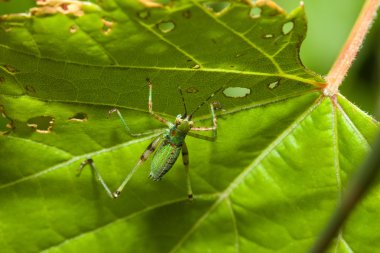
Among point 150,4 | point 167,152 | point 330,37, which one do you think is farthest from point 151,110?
point 330,37

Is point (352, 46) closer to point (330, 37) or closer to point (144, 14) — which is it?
point (144, 14)

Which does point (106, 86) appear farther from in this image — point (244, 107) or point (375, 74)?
point (375, 74)

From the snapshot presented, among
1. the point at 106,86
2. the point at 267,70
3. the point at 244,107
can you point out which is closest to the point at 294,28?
the point at 267,70

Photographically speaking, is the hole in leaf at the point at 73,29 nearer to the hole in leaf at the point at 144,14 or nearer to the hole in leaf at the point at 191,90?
the hole in leaf at the point at 144,14

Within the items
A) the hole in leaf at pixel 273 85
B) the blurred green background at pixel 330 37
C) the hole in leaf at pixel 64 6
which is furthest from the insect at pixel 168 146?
the blurred green background at pixel 330 37

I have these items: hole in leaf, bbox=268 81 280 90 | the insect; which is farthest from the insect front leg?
hole in leaf, bbox=268 81 280 90

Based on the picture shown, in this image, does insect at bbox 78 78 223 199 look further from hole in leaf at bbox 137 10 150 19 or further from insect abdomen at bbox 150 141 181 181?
hole in leaf at bbox 137 10 150 19
